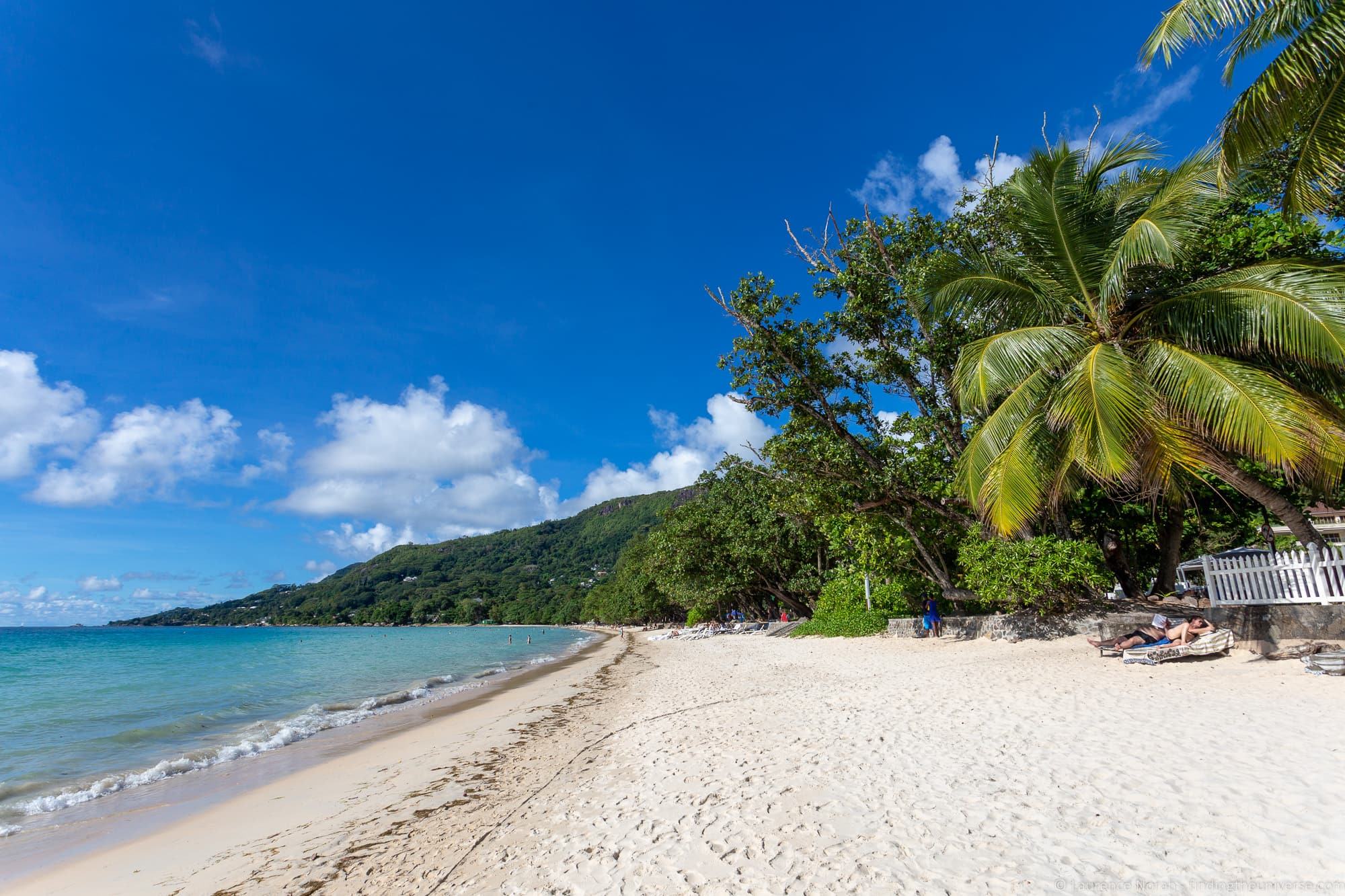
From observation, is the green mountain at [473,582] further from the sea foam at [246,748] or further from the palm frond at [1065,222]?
the palm frond at [1065,222]

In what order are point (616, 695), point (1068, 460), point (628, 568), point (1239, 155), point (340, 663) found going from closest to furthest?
1. point (1239, 155)
2. point (1068, 460)
3. point (616, 695)
4. point (340, 663)
5. point (628, 568)

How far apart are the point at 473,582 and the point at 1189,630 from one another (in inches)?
5748

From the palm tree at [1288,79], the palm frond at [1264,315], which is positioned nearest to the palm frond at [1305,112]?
the palm tree at [1288,79]

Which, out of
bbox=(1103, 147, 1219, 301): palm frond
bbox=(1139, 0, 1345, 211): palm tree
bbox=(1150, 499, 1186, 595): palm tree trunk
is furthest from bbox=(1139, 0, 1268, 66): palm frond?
bbox=(1150, 499, 1186, 595): palm tree trunk

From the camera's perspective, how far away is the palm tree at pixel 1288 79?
222 inches

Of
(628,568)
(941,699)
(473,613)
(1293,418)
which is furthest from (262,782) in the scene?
(473,613)

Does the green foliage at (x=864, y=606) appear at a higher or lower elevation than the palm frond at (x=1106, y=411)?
lower

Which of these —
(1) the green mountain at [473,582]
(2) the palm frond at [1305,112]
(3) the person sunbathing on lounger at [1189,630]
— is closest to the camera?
(2) the palm frond at [1305,112]

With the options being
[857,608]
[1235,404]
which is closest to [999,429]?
[1235,404]

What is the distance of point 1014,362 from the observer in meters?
9.27

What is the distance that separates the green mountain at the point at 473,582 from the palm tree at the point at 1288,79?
331 ft

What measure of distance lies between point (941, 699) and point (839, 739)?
234 cm

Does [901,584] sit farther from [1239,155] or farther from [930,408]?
[1239,155]

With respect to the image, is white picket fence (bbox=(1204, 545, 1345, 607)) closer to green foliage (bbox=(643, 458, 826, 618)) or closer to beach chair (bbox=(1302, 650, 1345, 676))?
beach chair (bbox=(1302, 650, 1345, 676))
